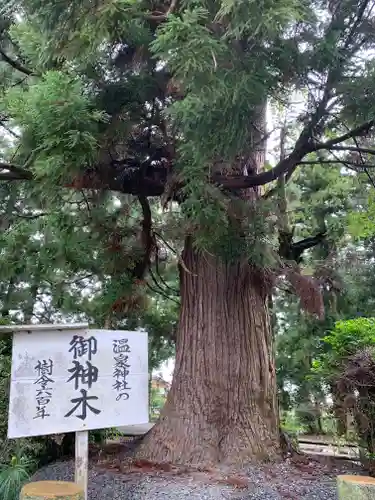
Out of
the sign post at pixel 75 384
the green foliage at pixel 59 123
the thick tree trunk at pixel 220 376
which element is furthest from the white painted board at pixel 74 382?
the green foliage at pixel 59 123

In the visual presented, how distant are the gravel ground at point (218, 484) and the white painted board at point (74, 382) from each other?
0.54 metres

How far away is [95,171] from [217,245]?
4.74ft

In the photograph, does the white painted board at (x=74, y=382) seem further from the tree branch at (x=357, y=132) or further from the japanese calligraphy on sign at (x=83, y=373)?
the tree branch at (x=357, y=132)

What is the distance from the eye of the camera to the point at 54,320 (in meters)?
9.80

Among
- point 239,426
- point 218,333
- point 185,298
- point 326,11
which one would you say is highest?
point 326,11

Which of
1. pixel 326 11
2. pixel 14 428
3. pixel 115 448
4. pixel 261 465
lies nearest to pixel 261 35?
pixel 326 11

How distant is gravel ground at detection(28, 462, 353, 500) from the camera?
3.62 meters

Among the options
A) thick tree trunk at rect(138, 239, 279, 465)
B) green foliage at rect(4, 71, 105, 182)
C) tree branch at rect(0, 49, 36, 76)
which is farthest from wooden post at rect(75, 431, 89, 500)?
tree branch at rect(0, 49, 36, 76)

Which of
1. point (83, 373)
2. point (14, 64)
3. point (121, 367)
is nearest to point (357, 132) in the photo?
point (121, 367)

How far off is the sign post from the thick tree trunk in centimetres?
74

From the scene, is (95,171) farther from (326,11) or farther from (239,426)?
(239,426)

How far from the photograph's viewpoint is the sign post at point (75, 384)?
3.51 metres

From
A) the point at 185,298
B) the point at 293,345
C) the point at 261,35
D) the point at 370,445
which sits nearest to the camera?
the point at 261,35

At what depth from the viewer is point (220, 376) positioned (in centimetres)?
465
